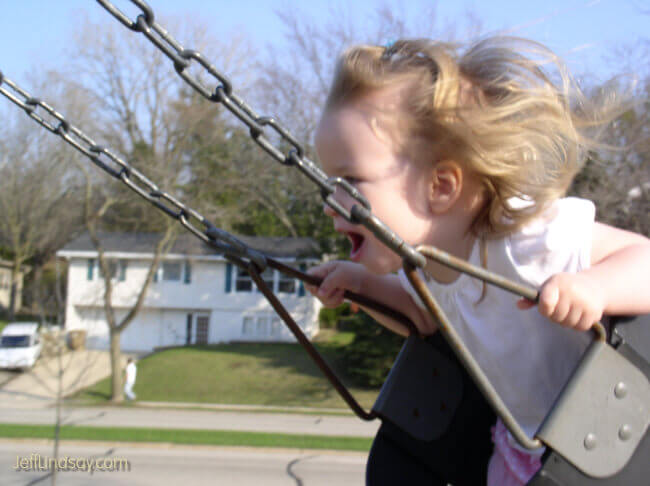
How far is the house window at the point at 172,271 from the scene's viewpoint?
3328 centimetres

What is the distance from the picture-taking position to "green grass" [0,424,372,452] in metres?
12.2

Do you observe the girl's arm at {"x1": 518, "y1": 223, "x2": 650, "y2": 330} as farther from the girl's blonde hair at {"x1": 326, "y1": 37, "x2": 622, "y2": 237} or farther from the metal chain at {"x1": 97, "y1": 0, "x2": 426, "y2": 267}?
the metal chain at {"x1": 97, "y1": 0, "x2": 426, "y2": 267}

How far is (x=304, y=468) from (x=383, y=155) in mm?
9991

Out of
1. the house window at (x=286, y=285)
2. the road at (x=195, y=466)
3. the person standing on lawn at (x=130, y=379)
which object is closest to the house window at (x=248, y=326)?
the house window at (x=286, y=285)

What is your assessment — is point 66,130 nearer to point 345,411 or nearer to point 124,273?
point 345,411

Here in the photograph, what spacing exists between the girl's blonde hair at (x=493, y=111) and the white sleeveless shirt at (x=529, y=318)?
0.05 metres

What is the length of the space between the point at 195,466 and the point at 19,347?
1916 centimetres

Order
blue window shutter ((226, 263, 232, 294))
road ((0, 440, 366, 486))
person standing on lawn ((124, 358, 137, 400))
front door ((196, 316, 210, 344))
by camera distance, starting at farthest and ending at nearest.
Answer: front door ((196, 316, 210, 344)) < blue window shutter ((226, 263, 232, 294)) < person standing on lawn ((124, 358, 137, 400)) < road ((0, 440, 366, 486))

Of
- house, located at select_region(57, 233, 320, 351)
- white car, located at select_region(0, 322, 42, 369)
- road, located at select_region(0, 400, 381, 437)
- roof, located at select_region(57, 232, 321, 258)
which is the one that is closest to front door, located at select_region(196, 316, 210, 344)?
house, located at select_region(57, 233, 320, 351)

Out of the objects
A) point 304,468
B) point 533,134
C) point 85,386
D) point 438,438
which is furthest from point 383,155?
point 85,386

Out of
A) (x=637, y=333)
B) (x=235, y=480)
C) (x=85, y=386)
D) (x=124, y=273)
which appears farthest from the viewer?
(x=124, y=273)

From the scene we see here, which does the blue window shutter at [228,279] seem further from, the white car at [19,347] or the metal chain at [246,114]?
the metal chain at [246,114]

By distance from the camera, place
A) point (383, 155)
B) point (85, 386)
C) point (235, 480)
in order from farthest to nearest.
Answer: point (85, 386)
point (235, 480)
point (383, 155)

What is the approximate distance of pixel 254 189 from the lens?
30094mm
